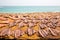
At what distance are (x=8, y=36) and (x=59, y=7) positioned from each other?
3.43 metres

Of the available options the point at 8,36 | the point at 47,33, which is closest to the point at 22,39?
the point at 8,36

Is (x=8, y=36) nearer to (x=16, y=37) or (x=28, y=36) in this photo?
(x=16, y=37)

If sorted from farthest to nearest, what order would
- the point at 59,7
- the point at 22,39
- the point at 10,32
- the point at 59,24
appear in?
the point at 59,7
the point at 59,24
the point at 10,32
the point at 22,39

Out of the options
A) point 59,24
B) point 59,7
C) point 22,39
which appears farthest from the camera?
point 59,7

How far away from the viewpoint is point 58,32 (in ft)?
5.36

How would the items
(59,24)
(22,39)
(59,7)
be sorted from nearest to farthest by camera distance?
1. (22,39)
2. (59,24)
3. (59,7)

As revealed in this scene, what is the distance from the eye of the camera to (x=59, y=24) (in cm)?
198

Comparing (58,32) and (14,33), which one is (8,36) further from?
(58,32)

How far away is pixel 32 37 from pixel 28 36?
0.24 ft

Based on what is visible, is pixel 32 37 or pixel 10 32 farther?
pixel 10 32

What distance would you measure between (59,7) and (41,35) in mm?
3161

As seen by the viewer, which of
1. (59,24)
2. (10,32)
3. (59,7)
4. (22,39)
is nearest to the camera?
(22,39)

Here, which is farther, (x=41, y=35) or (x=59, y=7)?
(x=59, y=7)

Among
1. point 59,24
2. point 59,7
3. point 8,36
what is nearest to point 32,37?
point 8,36
